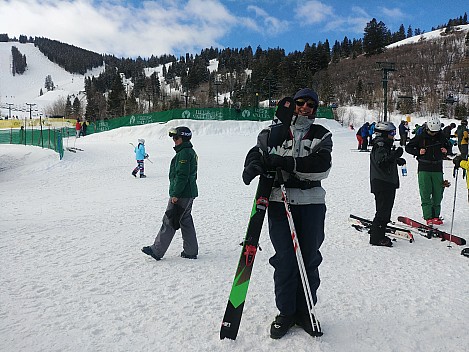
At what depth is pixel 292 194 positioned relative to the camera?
2.96 m

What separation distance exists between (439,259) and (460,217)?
105 inches

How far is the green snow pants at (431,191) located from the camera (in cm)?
632

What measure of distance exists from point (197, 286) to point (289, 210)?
170 cm

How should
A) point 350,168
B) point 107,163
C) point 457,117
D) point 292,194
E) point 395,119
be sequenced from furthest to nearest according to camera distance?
point 395,119 → point 457,117 → point 107,163 → point 350,168 → point 292,194

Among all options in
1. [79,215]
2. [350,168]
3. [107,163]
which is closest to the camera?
[79,215]

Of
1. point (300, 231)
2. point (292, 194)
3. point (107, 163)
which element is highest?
point (292, 194)

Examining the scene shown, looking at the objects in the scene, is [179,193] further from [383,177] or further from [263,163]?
[383,177]

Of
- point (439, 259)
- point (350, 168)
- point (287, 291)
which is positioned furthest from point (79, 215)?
point (350, 168)

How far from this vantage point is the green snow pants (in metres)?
6.32

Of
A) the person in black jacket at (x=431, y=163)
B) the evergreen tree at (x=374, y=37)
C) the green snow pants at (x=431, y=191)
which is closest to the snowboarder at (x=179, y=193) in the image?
the person in black jacket at (x=431, y=163)

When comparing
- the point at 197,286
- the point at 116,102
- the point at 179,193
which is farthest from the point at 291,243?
the point at 116,102

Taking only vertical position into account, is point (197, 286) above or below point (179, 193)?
below

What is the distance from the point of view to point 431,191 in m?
6.39

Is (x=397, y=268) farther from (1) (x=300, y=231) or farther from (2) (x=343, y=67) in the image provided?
(2) (x=343, y=67)
